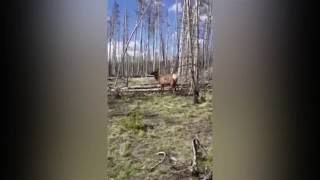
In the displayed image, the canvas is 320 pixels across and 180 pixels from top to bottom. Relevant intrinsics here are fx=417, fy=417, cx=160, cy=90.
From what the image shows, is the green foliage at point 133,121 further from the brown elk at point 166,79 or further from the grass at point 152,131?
the brown elk at point 166,79

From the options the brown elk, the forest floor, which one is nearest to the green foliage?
the forest floor

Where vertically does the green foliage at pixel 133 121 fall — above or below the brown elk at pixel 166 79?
below

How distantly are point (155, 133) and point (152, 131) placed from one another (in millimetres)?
19

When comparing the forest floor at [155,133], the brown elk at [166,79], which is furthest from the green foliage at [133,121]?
the brown elk at [166,79]

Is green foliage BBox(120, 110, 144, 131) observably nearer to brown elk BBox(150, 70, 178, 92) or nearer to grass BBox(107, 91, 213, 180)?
grass BBox(107, 91, 213, 180)

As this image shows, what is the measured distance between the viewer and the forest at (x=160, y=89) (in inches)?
81.7

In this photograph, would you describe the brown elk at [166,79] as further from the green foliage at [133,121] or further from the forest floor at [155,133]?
the green foliage at [133,121]

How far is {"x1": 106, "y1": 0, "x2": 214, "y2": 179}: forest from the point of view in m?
2.07

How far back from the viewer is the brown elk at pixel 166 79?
2111mm

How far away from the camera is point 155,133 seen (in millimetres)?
2135

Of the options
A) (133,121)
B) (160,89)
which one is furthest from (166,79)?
(133,121)
